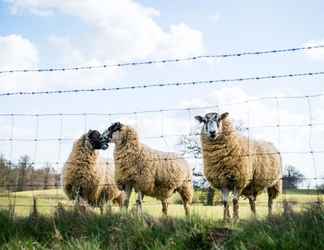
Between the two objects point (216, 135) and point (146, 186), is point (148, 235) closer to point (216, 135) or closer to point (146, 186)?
point (216, 135)

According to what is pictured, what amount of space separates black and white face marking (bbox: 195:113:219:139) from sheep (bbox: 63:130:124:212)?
2.96 meters

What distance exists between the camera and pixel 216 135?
11.0m

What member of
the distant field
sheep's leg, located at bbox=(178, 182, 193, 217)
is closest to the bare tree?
the distant field

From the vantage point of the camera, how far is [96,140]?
44.9 ft

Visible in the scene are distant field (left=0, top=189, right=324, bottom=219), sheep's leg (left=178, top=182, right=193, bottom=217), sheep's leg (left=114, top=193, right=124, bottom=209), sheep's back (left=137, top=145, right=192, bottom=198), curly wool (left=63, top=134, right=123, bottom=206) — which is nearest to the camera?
distant field (left=0, top=189, right=324, bottom=219)

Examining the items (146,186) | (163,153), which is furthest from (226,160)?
(163,153)

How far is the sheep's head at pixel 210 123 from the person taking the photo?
1100cm

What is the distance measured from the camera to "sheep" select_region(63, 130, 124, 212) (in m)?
13.1

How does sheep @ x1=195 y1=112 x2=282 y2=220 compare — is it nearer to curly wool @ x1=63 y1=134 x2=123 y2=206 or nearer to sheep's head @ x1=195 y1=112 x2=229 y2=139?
sheep's head @ x1=195 y1=112 x2=229 y2=139

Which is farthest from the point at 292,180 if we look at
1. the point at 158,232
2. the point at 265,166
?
the point at 158,232

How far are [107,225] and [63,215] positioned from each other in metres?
1.02

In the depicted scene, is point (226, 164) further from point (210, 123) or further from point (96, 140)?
point (96, 140)

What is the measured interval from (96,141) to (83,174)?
3.35 ft

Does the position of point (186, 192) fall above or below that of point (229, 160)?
below
